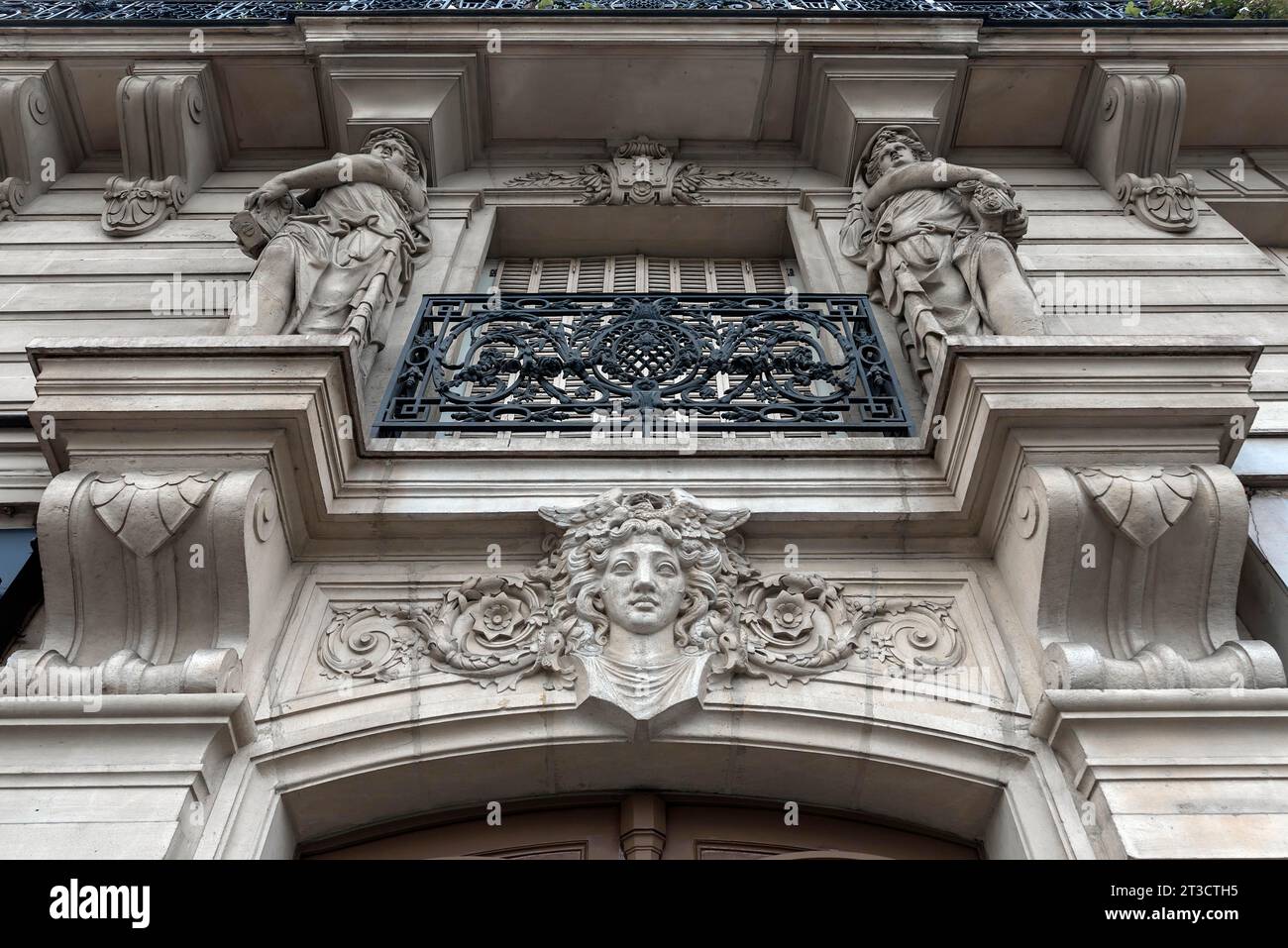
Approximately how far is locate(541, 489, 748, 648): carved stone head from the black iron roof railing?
200 inches

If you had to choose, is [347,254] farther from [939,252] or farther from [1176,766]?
[1176,766]

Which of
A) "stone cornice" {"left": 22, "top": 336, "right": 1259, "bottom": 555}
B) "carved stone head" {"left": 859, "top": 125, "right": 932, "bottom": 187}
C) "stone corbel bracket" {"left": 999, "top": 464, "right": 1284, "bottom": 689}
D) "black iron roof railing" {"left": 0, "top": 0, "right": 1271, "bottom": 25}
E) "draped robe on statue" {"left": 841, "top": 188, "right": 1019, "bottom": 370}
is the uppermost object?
"black iron roof railing" {"left": 0, "top": 0, "right": 1271, "bottom": 25}

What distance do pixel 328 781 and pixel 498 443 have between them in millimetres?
1897

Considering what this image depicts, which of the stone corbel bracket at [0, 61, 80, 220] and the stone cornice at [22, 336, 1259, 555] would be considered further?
the stone corbel bracket at [0, 61, 80, 220]

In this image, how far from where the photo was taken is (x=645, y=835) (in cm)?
443

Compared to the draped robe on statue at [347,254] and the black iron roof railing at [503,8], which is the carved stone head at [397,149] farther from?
the black iron roof railing at [503,8]

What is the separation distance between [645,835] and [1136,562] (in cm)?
232

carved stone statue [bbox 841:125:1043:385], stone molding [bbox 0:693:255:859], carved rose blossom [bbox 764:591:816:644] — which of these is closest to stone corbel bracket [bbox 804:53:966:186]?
carved stone statue [bbox 841:125:1043:385]

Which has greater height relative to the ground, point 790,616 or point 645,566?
point 645,566

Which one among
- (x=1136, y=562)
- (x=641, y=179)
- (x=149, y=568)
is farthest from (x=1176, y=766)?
(x=641, y=179)

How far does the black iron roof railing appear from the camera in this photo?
28.0ft

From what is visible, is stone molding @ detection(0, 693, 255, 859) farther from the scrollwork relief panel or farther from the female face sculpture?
the female face sculpture

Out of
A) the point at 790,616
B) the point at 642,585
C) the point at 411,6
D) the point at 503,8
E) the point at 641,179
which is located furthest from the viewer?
the point at 411,6

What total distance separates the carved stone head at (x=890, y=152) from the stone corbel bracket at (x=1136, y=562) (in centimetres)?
382
